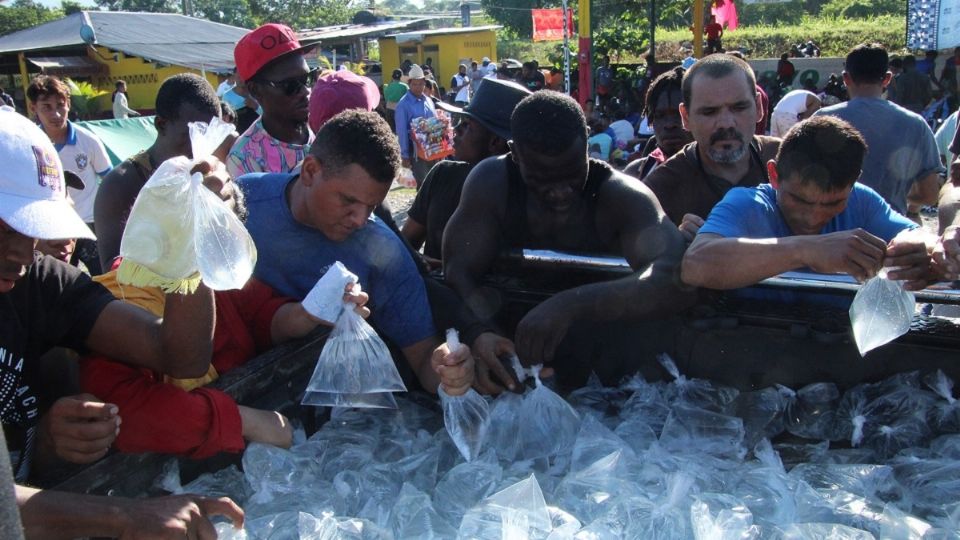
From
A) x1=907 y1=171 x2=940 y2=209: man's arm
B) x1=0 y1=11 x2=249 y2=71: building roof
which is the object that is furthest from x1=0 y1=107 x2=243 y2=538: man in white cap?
x1=0 y1=11 x2=249 y2=71: building roof

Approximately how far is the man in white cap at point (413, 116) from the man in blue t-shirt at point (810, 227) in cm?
650

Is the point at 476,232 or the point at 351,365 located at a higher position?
the point at 476,232

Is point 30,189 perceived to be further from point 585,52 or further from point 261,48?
point 585,52

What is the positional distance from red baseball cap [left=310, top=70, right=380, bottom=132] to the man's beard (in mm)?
1436

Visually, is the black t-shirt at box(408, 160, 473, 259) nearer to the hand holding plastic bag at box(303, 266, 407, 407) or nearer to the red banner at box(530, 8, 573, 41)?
the hand holding plastic bag at box(303, 266, 407, 407)

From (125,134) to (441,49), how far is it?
71.0ft

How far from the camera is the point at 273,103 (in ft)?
11.5

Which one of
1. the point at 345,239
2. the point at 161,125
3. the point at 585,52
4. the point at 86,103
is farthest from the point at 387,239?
the point at 86,103

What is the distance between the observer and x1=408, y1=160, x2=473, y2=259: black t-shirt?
332cm

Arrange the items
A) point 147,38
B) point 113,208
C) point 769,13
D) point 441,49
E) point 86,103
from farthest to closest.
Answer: point 769,13
point 441,49
point 147,38
point 86,103
point 113,208

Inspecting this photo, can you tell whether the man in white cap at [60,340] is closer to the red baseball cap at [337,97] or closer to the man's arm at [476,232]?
the man's arm at [476,232]

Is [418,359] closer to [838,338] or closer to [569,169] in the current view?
[569,169]

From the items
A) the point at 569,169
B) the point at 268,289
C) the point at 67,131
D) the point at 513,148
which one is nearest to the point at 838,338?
the point at 569,169

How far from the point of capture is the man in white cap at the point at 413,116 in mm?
8695
